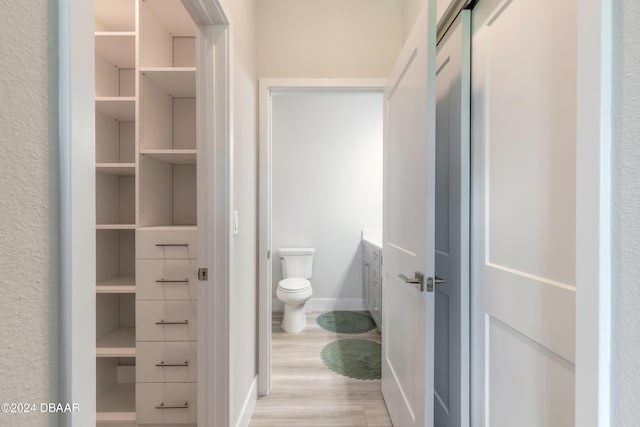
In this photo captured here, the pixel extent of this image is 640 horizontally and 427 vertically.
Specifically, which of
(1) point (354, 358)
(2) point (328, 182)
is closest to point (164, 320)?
(1) point (354, 358)

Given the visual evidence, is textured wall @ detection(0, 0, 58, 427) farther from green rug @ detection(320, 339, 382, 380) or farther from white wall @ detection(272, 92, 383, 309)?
white wall @ detection(272, 92, 383, 309)

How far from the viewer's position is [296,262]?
3.47 m

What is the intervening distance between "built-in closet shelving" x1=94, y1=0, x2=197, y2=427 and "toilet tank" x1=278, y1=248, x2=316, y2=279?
1.63 meters

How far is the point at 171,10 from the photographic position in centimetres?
168

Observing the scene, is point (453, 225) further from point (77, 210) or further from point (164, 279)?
point (164, 279)

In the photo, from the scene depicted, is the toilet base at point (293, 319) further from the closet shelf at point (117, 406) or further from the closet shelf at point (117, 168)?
the closet shelf at point (117, 168)

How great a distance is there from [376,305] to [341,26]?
2.46 m

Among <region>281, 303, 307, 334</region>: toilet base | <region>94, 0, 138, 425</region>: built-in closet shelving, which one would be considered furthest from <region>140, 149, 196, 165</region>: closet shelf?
<region>281, 303, 307, 334</region>: toilet base

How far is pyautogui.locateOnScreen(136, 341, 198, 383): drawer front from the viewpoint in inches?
63.0

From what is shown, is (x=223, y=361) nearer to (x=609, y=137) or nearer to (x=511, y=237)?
(x=511, y=237)

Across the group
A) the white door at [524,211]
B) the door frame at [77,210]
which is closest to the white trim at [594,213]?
the white door at [524,211]

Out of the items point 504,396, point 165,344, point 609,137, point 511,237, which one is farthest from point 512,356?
point 165,344

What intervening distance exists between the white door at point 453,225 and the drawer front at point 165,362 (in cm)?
131

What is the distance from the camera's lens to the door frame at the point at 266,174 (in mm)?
1976
